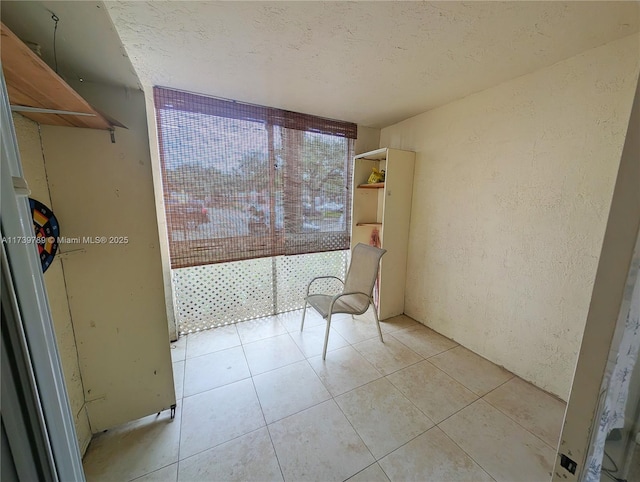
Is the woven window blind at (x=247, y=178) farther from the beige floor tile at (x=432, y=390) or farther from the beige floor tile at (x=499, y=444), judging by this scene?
the beige floor tile at (x=499, y=444)

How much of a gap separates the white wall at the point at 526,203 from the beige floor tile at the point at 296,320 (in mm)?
1246

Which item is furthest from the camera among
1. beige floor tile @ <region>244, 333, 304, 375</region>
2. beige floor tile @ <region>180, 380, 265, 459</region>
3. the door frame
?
beige floor tile @ <region>244, 333, 304, 375</region>

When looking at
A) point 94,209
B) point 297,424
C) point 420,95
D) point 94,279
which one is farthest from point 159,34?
point 297,424

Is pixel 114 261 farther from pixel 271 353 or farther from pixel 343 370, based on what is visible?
pixel 343 370

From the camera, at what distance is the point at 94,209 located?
1213 millimetres

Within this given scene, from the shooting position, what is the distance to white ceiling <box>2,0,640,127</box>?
1.09 metres

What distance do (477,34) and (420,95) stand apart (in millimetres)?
773

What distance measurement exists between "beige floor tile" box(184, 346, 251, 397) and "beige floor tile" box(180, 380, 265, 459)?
0.23 ft

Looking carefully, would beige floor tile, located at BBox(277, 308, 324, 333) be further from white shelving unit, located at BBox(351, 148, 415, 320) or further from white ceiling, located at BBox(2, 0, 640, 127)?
white ceiling, located at BBox(2, 0, 640, 127)

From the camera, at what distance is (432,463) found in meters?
1.25

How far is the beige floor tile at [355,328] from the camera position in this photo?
2.40 meters

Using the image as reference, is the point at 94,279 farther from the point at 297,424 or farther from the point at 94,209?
the point at 297,424

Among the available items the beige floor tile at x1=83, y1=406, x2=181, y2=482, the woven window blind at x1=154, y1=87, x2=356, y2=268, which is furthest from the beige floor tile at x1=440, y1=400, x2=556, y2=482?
the woven window blind at x1=154, y1=87, x2=356, y2=268

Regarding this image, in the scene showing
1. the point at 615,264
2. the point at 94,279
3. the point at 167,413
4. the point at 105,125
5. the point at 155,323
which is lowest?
the point at 167,413
